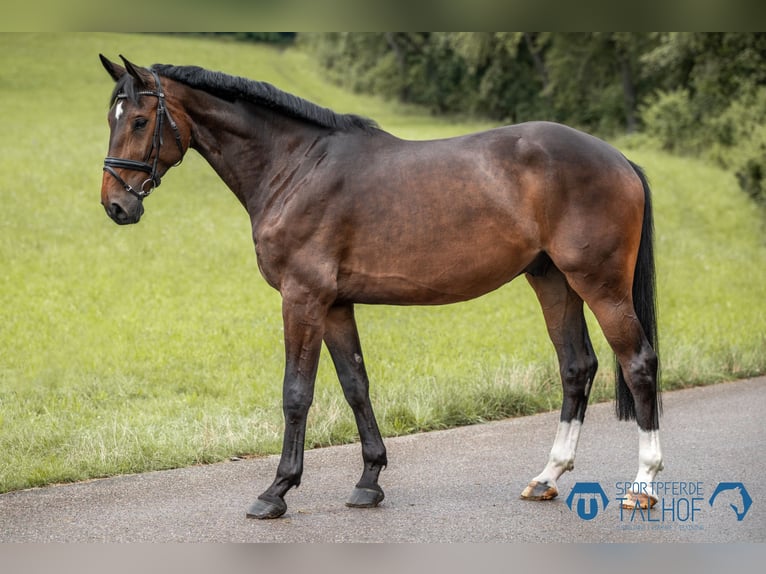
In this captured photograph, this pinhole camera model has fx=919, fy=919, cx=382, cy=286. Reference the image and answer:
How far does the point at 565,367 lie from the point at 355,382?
130cm

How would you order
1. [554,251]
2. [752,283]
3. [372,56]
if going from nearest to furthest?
[554,251] < [752,283] < [372,56]

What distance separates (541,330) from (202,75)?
26.3 feet

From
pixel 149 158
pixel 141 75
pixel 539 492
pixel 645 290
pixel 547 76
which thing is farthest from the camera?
pixel 547 76

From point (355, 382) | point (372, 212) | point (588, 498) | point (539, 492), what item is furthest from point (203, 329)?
point (588, 498)

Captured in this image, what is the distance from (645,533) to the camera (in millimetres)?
4809

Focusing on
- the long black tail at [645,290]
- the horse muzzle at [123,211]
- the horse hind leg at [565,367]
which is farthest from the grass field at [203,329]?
the long black tail at [645,290]

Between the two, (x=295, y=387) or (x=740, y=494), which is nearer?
(x=295, y=387)

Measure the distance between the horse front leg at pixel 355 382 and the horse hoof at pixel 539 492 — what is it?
2.83 ft

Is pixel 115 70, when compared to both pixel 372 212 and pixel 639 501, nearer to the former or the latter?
pixel 372 212

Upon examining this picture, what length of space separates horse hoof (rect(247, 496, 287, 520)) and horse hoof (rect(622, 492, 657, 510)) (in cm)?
193

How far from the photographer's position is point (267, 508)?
16.8 feet

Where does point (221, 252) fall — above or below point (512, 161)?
below

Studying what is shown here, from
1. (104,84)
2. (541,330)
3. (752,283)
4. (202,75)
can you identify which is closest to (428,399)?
(202,75)

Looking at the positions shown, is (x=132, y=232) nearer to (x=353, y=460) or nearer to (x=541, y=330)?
(x=541, y=330)
